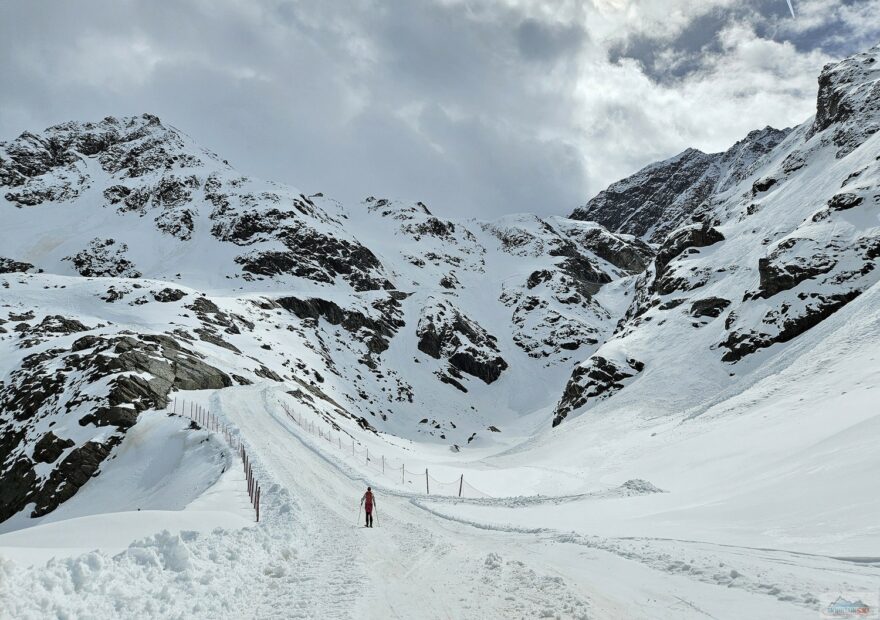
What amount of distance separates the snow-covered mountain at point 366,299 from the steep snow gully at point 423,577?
14.8 meters

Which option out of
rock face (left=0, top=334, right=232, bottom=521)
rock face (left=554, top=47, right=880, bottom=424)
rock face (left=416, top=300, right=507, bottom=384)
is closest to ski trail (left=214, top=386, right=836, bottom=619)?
rock face (left=0, top=334, right=232, bottom=521)

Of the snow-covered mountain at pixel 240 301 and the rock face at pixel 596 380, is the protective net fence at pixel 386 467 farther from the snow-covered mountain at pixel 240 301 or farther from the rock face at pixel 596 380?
the rock face at pixel 596 380

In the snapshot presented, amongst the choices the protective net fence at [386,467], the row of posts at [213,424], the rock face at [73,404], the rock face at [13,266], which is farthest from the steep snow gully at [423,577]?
the rock face at [13,266]

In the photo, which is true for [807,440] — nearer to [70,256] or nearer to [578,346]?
[578,346]

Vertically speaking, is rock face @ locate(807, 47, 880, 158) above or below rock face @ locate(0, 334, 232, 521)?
above

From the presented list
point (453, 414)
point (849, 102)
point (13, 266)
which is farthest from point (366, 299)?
point (849, 102)

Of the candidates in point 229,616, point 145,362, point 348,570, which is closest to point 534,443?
point 145,362

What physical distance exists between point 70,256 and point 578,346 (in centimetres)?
11720

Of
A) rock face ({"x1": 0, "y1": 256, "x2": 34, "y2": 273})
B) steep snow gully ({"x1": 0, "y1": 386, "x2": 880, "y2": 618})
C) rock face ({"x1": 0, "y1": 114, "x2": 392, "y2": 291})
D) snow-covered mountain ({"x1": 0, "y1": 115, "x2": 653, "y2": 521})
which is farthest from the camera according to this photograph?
rock face ({"x1": 0, "y1": 114, "x2": 392, "y2": 291})

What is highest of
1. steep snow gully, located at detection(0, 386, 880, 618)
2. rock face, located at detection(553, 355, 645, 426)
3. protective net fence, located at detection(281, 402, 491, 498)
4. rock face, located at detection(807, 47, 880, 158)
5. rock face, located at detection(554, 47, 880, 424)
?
rock face, located at detection(807, 47, 880, 158)

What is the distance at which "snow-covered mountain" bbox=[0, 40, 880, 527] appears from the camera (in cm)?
3931

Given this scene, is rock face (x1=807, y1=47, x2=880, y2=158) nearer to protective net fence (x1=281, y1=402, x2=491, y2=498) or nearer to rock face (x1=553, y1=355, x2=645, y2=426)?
rock face (x1=553, y1=355, x2=645, y2=426)

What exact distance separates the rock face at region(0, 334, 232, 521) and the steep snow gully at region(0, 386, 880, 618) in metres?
23.1

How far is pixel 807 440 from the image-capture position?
715 inches
